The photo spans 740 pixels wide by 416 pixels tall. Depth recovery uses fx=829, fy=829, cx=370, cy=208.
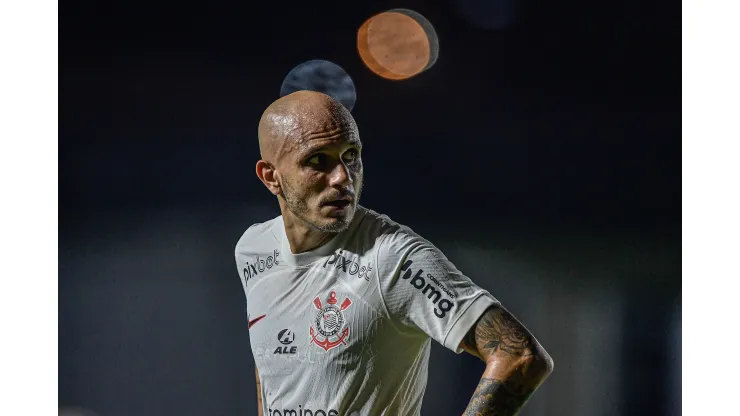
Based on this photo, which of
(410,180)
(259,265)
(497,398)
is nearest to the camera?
(497,398)

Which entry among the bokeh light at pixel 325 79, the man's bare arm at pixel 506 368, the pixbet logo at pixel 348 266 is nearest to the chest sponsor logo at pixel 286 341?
the pixbet logo at pixel 348 266

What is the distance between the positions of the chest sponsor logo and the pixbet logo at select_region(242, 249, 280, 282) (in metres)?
0.17

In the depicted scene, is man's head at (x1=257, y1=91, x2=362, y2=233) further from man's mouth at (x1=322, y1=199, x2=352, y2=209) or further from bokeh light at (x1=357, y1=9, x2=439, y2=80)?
bokeh light at (x1=357, y1=9, x2=439, y2=80)

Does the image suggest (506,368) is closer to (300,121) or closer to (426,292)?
(426,292)

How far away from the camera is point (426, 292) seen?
150cm

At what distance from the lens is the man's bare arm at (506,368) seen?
141 cm

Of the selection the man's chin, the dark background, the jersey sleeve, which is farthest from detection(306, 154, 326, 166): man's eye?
the dark background

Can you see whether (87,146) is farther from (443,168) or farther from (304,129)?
(304,129)

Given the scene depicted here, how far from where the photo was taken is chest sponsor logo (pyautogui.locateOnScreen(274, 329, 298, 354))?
1645 millimetres

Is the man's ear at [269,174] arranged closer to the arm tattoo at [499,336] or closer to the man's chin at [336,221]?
the man's chin at [336,221]

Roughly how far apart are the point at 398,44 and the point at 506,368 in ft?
5.67

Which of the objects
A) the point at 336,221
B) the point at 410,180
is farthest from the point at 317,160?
the point at 410,180

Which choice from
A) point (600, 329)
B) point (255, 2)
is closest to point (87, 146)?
point (255, 2)

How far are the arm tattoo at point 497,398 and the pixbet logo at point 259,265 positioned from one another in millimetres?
566
